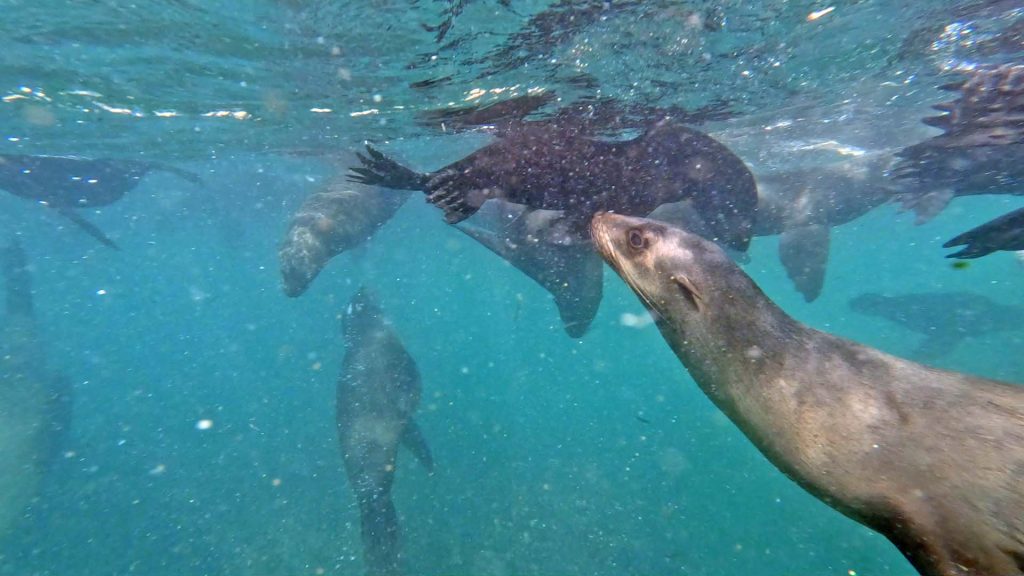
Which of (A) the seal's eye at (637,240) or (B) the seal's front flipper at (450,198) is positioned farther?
(B) the seal's front flipper at (450,198)

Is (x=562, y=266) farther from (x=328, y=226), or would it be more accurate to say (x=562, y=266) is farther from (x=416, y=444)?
(x=328, y=226)

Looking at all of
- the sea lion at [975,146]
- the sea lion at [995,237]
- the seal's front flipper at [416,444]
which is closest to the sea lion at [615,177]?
the sea lion at [995,237]

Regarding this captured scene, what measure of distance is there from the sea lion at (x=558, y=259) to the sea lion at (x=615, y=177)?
0.73 m

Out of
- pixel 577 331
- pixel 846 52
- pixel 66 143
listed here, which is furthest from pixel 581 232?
pixel 66 143

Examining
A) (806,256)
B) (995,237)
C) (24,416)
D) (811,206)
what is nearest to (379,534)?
(995,237)

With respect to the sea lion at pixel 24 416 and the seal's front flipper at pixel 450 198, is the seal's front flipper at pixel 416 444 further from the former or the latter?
the sea lion at pixel 24 416

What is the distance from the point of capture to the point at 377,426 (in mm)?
8875

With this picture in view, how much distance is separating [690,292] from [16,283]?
780 inches

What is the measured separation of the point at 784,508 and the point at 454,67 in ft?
40.7

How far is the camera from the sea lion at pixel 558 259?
314 inches

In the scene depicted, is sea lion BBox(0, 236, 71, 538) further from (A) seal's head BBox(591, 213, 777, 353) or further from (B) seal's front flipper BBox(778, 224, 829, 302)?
(B) seal's front flipper BBox(778, 224, 829, 302)

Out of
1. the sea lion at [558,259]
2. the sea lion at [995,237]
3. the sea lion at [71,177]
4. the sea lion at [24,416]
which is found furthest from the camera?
the sea lion at [71,177]

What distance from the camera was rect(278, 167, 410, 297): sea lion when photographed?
37.2 feet

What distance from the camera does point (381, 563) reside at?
320 inches
